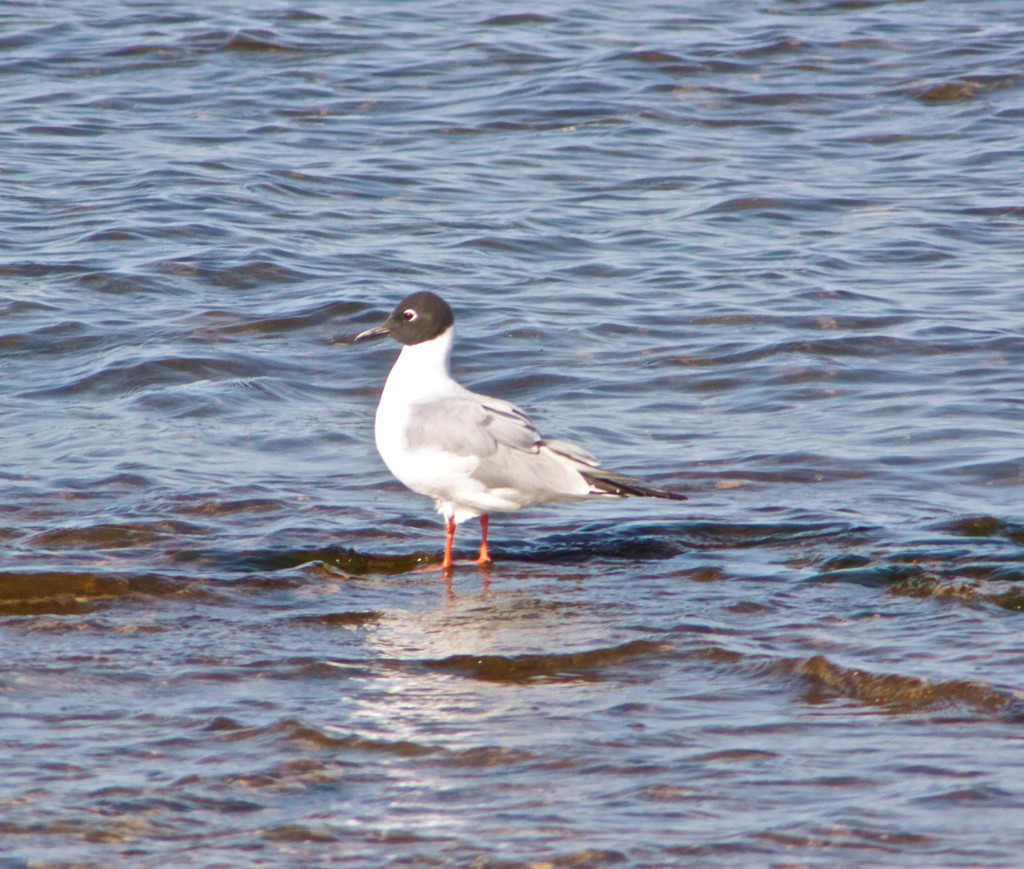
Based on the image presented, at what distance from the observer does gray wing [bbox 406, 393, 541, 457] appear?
689 centimetres

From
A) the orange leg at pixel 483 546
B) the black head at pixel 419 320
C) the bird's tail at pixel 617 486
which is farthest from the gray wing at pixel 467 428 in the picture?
the orange leg at pixel 483 546

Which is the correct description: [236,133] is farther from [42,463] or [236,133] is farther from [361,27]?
[42,463]

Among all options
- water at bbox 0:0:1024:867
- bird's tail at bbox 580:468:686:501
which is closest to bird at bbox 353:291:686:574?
bird's tail at bbox 580:468:686:501

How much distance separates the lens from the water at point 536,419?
4754 millimetres

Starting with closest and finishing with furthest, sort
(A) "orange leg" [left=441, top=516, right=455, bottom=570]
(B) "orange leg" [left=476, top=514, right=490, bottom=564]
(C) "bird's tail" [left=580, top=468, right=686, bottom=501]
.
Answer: (C) "bird's tail" [left=580, top=468, right=686, bottom=501], (A) "orange leg" [left=441, top=516, right=455, bottom=570], (B) "orange leg" [left=476, top=514, right=490, bottom=564]

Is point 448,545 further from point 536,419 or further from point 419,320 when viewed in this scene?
point 536,419

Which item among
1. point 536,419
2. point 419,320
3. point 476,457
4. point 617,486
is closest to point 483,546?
point 476,457

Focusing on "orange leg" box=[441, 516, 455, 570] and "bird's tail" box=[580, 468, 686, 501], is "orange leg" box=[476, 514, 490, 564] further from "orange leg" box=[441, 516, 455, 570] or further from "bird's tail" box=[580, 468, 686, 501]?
"bird's tail" box=[580, 468, 686, 501]

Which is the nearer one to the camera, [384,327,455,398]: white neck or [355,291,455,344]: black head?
[384,327,455,398]: white neck

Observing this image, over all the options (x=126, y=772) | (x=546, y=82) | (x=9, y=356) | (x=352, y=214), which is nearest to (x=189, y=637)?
(x=126, y=772)

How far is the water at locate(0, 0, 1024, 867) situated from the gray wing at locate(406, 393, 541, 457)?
0.60 metres

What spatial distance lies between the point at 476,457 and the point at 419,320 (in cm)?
85

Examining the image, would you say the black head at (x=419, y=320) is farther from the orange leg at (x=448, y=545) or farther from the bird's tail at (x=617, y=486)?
the bird's tail at (x=617, y=486)

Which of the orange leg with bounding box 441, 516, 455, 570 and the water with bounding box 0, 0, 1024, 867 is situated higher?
the water with bounding box 0, 0, 1024, 867
